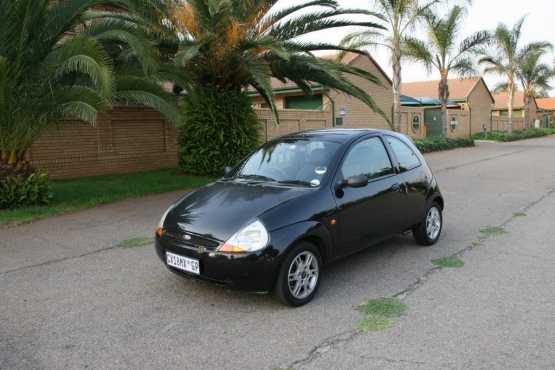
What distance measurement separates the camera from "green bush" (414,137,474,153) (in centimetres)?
2377

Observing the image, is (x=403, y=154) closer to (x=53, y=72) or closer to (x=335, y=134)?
(x=335, y=134)

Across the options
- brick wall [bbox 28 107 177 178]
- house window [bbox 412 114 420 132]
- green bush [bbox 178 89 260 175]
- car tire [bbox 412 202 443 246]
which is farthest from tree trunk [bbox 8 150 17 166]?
house window [bbox 412 114 420 132]

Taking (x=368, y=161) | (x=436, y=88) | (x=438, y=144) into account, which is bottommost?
(x=368, y=161)

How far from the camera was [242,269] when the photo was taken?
4.15 meters

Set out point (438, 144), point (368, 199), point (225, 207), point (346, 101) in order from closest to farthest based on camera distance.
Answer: point (225, 207), point (368, 199), point (346, 101), point (438, 144)

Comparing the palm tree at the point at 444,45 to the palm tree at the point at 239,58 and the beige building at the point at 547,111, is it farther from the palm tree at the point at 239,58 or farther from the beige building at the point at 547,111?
the beige building at the point at 547,111

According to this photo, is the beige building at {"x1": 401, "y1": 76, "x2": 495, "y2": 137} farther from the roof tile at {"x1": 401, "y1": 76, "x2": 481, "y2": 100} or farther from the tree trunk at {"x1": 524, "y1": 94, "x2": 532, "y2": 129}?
the tree trunk at {"x1": 524, "y1": 94, "x2": 532, "y2": 129}

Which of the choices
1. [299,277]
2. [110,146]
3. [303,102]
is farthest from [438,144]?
[299,277]

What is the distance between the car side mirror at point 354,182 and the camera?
4.96 metres

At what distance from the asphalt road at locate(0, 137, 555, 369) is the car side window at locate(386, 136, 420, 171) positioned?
106 cm

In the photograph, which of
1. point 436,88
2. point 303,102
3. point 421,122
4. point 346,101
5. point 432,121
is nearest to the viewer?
point 346,101

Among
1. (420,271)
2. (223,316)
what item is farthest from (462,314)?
(223,316)

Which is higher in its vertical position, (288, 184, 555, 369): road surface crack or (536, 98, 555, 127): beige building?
(536, 98, 555, 127): beige building

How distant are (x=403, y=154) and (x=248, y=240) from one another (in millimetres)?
2845
